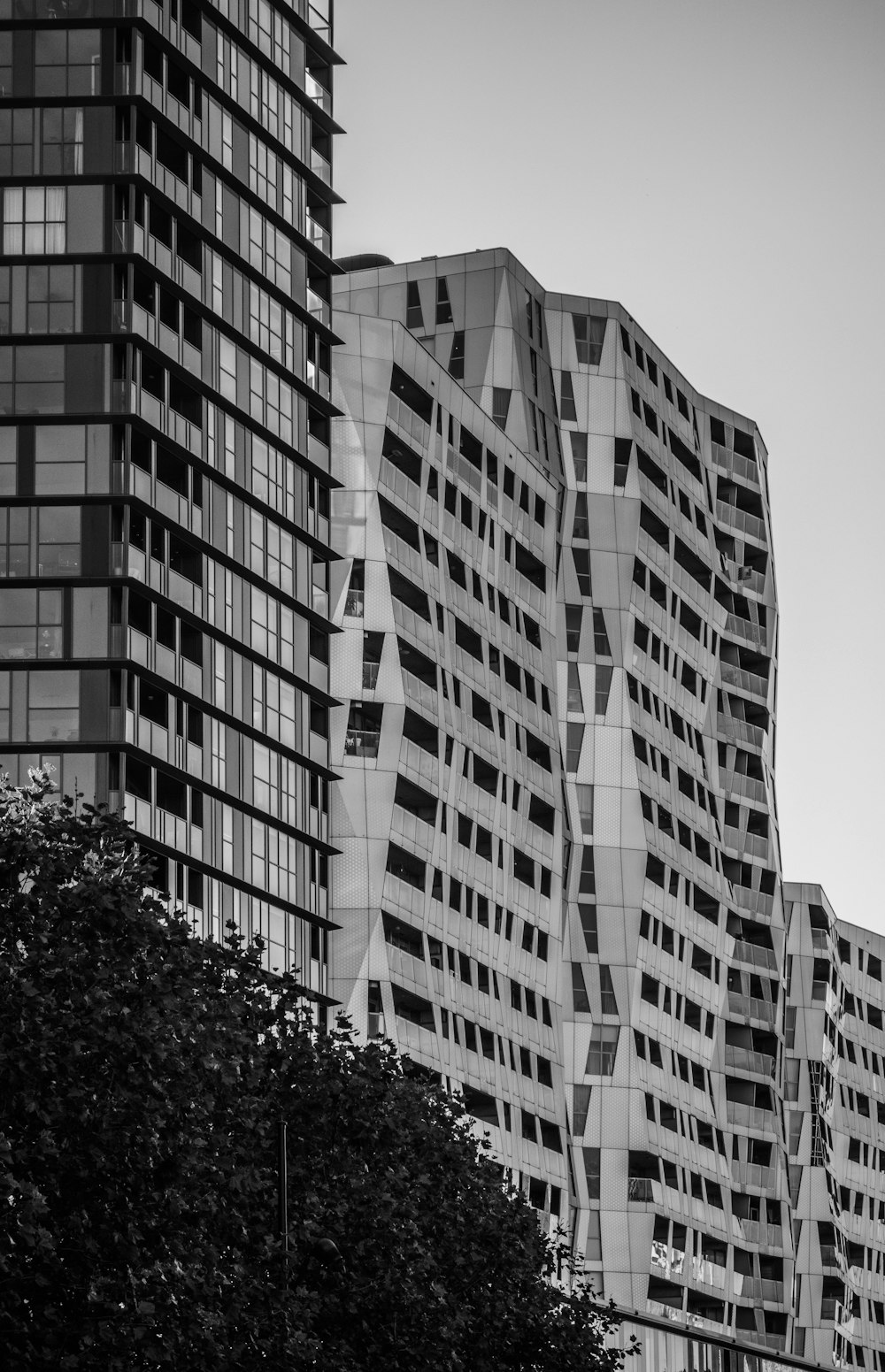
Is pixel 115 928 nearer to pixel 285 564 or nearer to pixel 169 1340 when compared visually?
pixel 169 1340

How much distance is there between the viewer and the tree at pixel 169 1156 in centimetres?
3944

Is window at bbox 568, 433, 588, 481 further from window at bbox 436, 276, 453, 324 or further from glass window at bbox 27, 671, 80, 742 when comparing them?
glass window at bbox 27, 671, 80, 742

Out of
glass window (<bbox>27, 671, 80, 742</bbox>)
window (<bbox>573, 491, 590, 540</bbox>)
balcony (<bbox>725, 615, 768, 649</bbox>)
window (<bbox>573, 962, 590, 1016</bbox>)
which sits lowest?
glass window (<bbox>27, 671, 80, 742</bbox>)

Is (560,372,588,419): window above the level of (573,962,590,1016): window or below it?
above

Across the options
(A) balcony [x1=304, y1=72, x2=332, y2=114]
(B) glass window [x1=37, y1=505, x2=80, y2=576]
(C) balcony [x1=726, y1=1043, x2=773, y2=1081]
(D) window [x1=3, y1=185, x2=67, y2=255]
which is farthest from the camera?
(C) balcony [x1=726, y1=1043, x2=773, y2=1081]

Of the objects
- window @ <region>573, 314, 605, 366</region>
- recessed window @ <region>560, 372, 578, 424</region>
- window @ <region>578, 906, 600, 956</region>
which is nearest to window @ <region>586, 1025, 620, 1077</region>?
window @ <region>578, 906, 600, 956</region>

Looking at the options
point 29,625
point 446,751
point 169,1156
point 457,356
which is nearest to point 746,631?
point 457,356

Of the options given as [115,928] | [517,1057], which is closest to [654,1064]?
[517,1057]

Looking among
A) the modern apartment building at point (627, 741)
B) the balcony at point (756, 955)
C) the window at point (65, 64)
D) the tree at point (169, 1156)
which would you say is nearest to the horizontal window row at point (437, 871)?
the modern apartment building at point (627, 741)

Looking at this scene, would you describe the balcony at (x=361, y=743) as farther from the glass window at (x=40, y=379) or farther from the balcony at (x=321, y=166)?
the glass window at (x=40, y=379)

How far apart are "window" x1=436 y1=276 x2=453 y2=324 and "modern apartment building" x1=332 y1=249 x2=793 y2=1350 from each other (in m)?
0.15

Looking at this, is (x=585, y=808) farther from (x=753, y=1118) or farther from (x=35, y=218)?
(x=35, y=218)

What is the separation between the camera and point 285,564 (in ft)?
297

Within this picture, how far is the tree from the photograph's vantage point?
39438 millimetres
